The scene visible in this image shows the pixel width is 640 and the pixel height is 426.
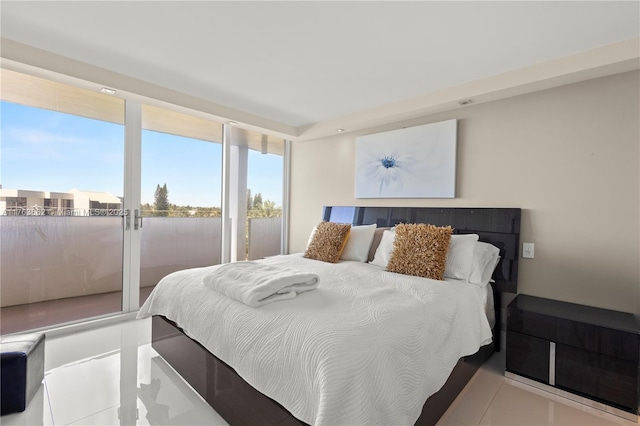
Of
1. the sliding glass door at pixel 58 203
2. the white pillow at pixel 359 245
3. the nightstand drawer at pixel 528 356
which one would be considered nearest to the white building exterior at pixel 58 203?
the sliding glass door at pixel 58 203

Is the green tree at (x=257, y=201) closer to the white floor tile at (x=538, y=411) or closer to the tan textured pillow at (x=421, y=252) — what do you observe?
the tan textured pillow at (x=421, y=252)

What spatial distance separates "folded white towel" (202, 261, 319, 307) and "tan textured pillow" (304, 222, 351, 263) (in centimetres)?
104

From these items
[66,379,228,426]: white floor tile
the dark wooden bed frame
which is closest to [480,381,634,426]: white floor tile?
the dark wooden bed frame

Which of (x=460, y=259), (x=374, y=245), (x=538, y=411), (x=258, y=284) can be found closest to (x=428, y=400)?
(x=538, y=411)

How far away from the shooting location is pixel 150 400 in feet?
6.26

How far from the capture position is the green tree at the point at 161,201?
3496 mm

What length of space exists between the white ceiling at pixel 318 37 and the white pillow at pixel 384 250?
1426 millimetres

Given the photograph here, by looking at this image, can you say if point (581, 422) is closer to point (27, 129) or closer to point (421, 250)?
point (421, 250)

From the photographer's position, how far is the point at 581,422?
1.82m

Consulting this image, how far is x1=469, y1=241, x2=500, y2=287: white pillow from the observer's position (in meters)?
2.41

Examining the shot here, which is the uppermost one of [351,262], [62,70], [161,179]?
[62,70]

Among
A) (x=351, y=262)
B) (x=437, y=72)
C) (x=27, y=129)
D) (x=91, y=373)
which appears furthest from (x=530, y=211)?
(x=27, y=129)

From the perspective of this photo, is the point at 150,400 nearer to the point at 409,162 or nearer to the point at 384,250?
the point at 384,250

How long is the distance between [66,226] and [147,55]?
1804 mm
